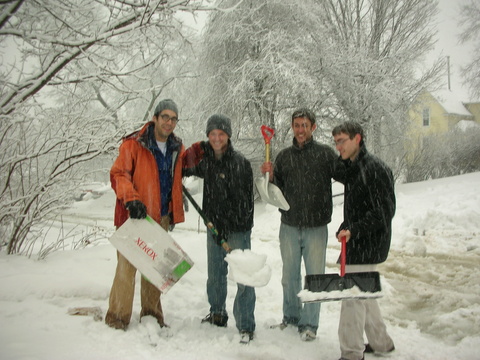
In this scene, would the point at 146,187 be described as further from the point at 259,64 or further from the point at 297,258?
the point at 259,64

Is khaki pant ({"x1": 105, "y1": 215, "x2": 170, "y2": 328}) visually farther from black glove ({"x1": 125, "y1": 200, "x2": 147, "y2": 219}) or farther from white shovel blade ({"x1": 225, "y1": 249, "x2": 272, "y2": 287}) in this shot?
white shovel blade ({"x1": 225, "y1": 249, "x2": 272, "y2": 287})

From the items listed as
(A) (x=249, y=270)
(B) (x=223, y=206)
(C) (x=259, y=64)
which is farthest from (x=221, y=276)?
(C) (x=259, y=64)

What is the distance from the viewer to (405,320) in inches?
143

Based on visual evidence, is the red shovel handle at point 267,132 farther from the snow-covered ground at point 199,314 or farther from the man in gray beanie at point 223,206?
the snow-covered ground at point 199,314

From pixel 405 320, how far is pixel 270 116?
938cm

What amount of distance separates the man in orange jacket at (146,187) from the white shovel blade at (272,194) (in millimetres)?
803

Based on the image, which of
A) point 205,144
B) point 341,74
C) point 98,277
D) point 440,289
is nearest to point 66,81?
point 205,144

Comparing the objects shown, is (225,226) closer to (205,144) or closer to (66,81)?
(205,144)

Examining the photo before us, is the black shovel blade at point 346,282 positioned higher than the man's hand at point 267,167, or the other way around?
the man's hand at point 267,167

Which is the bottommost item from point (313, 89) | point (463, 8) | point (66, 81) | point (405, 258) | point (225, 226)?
point (405, 258)

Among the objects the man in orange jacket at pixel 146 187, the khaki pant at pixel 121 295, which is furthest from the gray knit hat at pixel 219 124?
the khaki pant at pixel 121 295

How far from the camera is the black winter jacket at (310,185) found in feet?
10.9

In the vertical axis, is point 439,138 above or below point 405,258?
above

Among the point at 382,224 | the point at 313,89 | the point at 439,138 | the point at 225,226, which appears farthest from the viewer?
the point at 439,138
